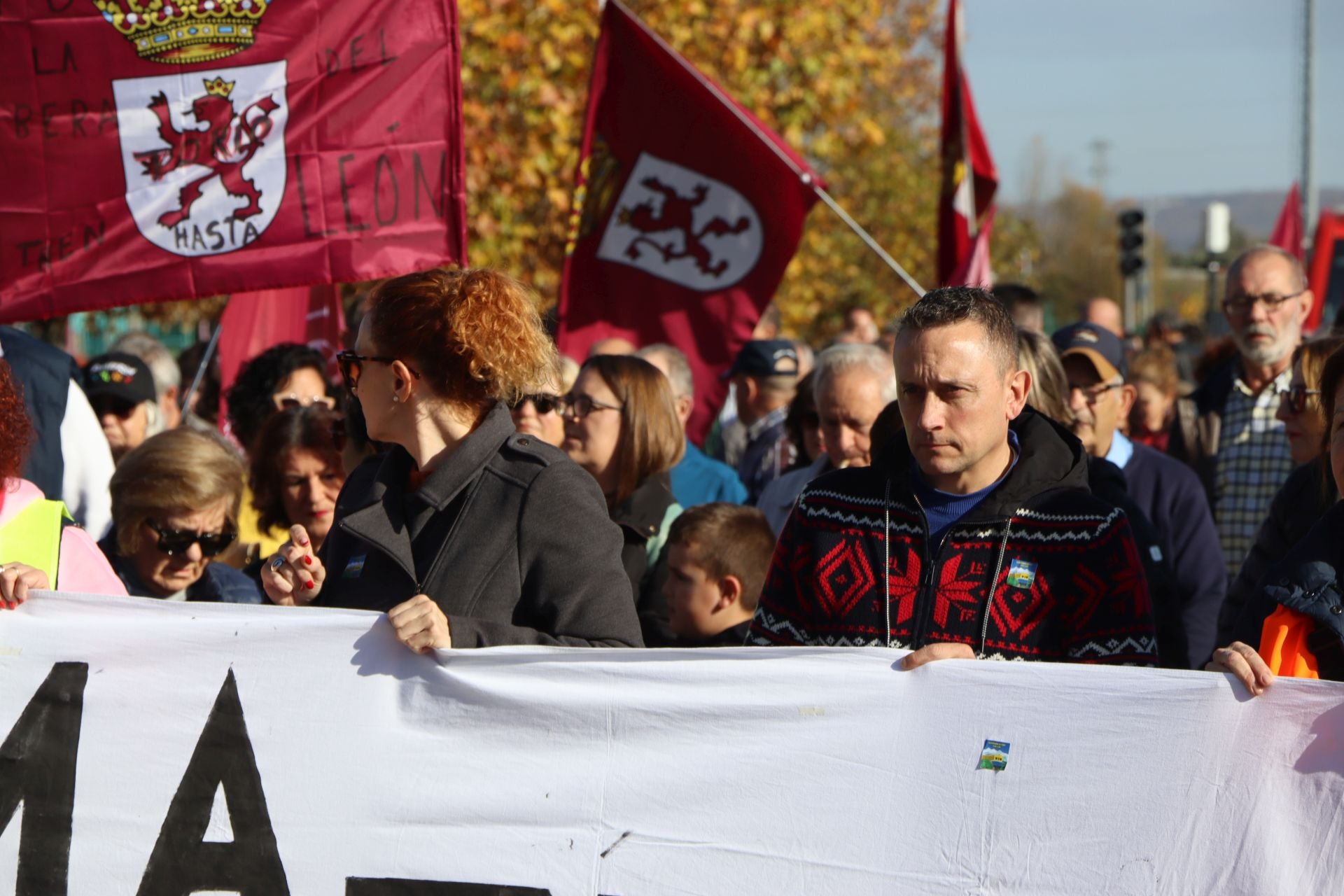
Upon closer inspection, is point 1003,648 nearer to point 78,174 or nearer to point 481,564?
point 481,564

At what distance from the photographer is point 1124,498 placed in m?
3.95

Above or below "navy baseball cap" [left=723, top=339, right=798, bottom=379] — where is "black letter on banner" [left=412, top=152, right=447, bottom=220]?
above

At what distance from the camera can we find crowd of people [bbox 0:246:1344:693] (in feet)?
9.92

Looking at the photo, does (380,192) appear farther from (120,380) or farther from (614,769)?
(614,769)

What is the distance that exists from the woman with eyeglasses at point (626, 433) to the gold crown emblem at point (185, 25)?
1.51 meters

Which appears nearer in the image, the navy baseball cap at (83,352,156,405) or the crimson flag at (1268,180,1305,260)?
the navy baseball cap at (83,352,156,405)

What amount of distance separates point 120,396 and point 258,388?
0.54 metres

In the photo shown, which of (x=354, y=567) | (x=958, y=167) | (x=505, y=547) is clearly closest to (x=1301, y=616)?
(x=505, y=547)

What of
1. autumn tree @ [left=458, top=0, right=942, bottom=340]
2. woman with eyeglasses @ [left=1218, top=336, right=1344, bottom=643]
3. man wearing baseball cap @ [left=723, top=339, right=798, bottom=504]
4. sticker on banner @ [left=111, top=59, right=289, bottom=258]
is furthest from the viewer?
autumn tree @ [left=458, top=0, right=942, bottom=340]

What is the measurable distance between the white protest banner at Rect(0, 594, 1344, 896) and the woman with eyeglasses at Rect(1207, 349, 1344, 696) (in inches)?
2.5

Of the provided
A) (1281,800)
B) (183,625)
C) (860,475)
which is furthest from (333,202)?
(1281,800)

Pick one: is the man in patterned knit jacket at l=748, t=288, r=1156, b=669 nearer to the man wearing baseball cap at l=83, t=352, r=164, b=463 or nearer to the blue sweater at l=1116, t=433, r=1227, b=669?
the blue sweater at l=1116, t=433, r=1227, b=669

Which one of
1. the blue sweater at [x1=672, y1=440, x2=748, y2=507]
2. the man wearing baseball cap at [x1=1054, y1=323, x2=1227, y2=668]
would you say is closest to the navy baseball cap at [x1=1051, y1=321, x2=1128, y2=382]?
the man wearing baseball cap at [x1=1054, y1=323, x2=1227, y2=668]

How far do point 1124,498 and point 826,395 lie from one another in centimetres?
122
